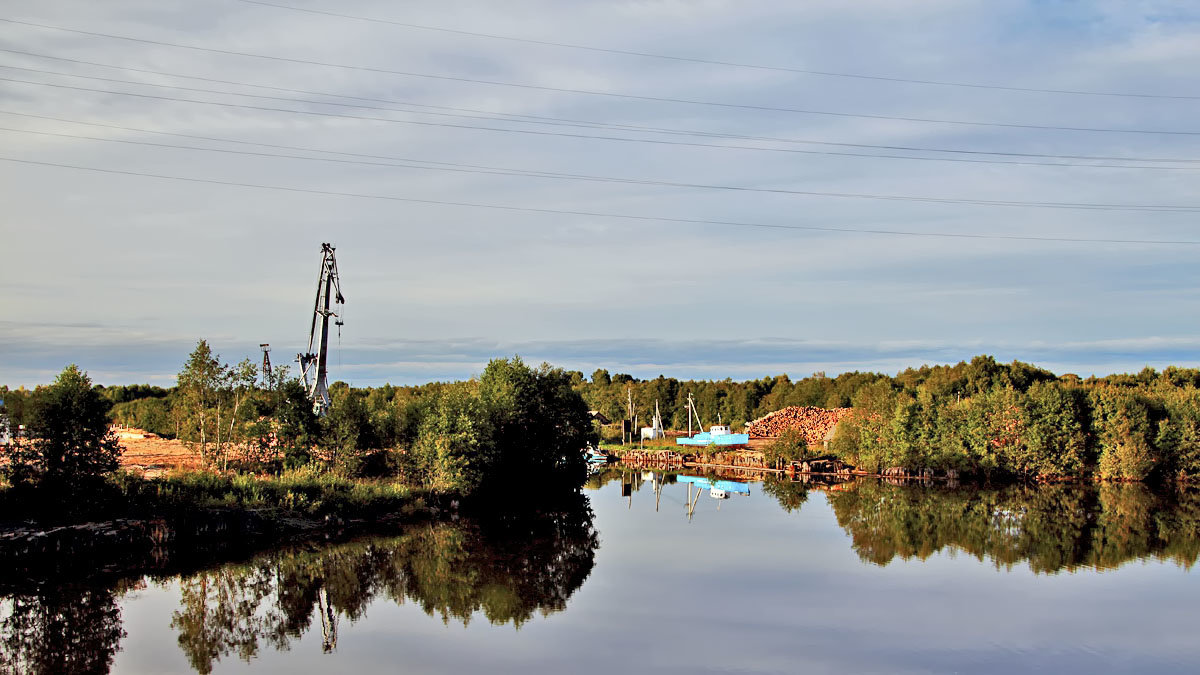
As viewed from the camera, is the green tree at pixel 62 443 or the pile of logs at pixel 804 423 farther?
the pile of logs at pixel 804 423

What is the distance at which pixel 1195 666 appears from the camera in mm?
17047

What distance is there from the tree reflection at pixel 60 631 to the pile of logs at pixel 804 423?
58.1 m

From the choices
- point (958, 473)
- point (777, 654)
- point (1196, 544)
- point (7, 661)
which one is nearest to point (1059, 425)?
point (958, 473)

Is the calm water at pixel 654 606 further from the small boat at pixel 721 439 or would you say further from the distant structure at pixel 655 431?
the distant structure at pixel 655 431

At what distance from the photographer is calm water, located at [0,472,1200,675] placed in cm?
1712

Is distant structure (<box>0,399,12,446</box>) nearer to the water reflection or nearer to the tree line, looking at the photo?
the tree line

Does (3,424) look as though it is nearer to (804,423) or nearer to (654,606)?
(654,606)

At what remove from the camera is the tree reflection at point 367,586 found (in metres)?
19.0

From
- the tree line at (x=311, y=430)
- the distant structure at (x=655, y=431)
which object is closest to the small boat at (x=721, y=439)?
the distant structure at (x=655, y=431)

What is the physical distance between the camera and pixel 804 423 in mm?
79062

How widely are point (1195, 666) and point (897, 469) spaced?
135 feet

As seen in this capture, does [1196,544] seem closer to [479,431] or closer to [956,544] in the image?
[956,544]

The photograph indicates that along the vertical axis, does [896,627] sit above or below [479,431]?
below

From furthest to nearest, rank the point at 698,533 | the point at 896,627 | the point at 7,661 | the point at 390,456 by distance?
1. the point at 390,456
2. the point at 698,533
3. the point at 896,627
4. the point at 7,661
